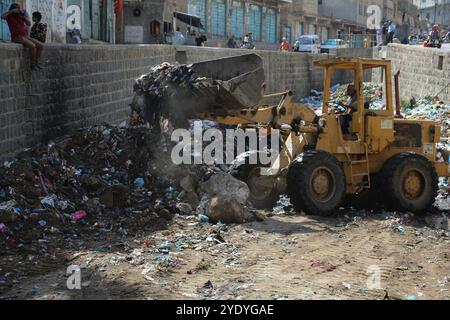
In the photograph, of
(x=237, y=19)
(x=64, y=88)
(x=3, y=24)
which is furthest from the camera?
(x=237, y=19)

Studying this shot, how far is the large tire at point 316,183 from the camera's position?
9664 millimetres

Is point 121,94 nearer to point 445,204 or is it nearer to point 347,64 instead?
point 347,64

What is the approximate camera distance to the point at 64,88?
37.2 ft

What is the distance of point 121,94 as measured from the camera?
47.0 feet

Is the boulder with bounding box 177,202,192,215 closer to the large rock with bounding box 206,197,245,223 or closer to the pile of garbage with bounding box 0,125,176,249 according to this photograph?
the pile of garbage with bounding box 0,125,176,249

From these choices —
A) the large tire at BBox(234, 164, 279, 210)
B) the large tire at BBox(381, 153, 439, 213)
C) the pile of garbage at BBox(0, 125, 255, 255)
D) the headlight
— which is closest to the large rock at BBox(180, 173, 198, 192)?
the pile of garbage at BBox(0, 125, 255, 255)

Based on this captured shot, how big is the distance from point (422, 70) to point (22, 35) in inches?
692

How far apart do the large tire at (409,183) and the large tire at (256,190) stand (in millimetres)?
1680

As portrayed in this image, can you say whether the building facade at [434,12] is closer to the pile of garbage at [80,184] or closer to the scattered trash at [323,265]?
the pile of garbage at [80,184]

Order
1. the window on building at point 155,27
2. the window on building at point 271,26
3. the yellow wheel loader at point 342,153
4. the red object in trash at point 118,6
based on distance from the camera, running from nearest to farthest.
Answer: the yellow wheel loader at point 342,153, the red object in trash at point 118,6, the window on building at point 155,27, the window on building at point 271,26

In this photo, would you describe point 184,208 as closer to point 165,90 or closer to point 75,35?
point 165,90

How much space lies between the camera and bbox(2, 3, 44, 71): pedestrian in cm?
988

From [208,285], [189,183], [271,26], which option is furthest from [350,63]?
[271,26]

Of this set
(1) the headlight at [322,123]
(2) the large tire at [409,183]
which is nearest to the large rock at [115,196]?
(1) the headlight at [322,123]
